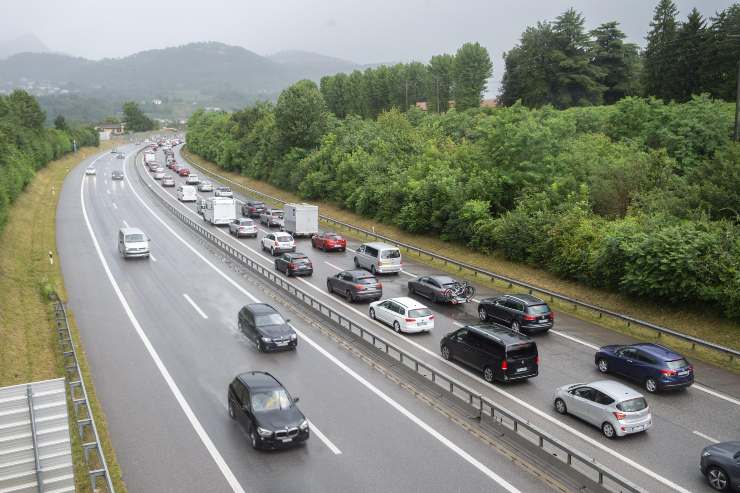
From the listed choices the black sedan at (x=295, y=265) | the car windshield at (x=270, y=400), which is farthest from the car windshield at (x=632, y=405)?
the black sedan at (x=295, y=265)

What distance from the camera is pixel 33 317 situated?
24125 mm

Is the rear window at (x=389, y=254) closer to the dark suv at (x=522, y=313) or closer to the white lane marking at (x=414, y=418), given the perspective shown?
the white lane marking at (x=414, y=418)

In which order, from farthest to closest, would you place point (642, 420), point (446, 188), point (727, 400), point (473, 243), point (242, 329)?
point (446, 188), point (473, 243), point (242, 329), point (727, 400), point (642, 420)

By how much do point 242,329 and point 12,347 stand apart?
26.1ft

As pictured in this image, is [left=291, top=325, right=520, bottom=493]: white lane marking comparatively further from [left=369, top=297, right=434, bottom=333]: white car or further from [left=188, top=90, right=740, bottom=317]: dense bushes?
[left=188, top=90, right=740, bottom=317]: dense bushes

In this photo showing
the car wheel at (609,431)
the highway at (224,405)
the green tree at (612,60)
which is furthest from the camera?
the green tree at (612,60)

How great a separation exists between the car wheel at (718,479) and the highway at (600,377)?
0.18 metres

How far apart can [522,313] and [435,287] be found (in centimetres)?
517

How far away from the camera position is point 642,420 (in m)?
15.3

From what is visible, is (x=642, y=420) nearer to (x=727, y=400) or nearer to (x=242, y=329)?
(x=727, y=400)

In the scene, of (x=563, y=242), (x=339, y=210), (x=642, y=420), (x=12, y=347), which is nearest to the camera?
(x=642, y=420)

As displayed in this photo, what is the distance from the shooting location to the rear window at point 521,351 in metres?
18.4

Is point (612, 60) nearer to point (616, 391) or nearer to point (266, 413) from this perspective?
point (616, 391)

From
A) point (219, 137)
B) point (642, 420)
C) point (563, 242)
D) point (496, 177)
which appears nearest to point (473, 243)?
point (496, 177)
